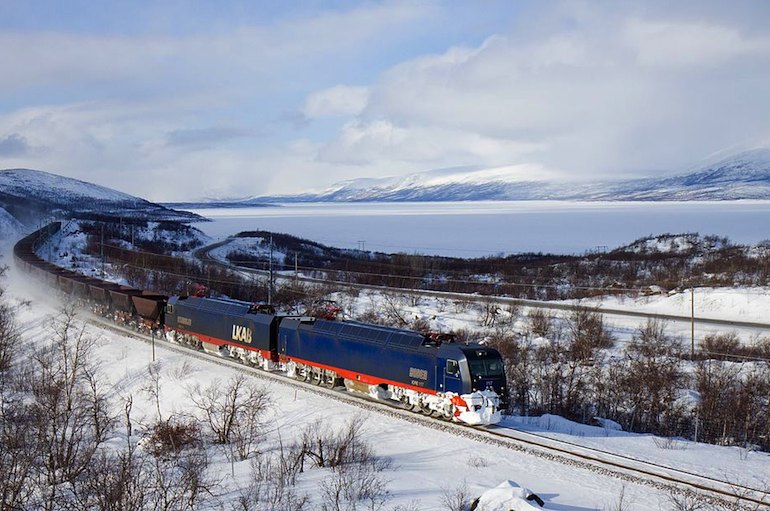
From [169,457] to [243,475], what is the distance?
4.04 metres

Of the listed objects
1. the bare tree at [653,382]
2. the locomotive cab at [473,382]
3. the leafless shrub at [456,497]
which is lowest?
the bare tree at [653,382]

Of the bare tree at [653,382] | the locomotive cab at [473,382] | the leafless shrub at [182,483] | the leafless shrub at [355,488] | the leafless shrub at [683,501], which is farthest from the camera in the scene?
the bare tree at [653,382]

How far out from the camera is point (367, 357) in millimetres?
30047

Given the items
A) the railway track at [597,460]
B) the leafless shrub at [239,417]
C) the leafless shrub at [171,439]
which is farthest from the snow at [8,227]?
the railway track at [597,460]

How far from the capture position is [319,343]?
108 feet

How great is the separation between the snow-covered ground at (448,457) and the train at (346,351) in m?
1.40

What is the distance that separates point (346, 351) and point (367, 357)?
156cm

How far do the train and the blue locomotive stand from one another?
0.12 feet

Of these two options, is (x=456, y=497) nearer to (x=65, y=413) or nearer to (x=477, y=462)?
(x=477, y=462)

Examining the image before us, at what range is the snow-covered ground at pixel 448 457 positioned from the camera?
19.7 meters

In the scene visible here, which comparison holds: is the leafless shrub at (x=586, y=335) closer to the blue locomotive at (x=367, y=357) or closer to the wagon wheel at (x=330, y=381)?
the wagon wheel at (x=330, y=381)

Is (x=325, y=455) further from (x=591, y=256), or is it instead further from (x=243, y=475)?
(x=591, y=256)

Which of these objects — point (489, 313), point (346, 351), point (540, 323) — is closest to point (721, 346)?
point (540, 323)

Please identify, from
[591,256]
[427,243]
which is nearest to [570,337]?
[591,256]
